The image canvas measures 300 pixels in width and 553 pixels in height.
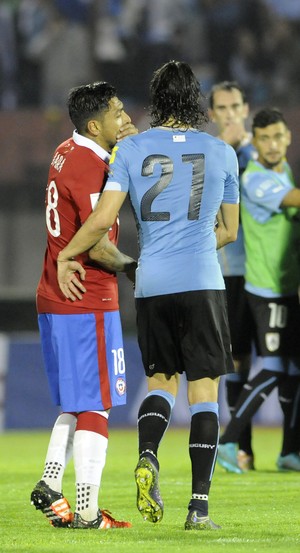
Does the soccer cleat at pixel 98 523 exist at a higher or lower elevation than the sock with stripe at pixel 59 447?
lower

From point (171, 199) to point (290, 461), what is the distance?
11.6 feet

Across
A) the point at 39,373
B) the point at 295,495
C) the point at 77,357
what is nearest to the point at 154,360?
the point at 77,357

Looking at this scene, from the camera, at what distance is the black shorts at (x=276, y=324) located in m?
7.77

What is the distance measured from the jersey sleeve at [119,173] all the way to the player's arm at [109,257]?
27cm

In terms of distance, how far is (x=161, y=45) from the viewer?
15352 mm

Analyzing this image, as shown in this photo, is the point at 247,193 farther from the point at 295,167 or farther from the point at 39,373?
the point at 295,167

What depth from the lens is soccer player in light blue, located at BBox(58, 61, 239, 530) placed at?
15.3 feet

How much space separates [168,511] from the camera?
5.45 m

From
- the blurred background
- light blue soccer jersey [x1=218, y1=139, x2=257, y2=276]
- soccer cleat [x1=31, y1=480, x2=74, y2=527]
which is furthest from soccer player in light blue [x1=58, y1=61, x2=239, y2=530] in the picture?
the blurred background

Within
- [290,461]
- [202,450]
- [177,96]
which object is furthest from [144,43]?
[202,450]

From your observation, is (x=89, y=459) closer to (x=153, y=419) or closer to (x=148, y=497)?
(x=153, y=419)

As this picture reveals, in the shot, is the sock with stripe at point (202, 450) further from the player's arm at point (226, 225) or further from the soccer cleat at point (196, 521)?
the player's arm at point (226, 225)

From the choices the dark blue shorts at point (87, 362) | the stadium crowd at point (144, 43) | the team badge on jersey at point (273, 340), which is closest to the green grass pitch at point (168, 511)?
the dark blue shorts at point (87, 362)

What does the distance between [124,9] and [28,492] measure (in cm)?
1026
